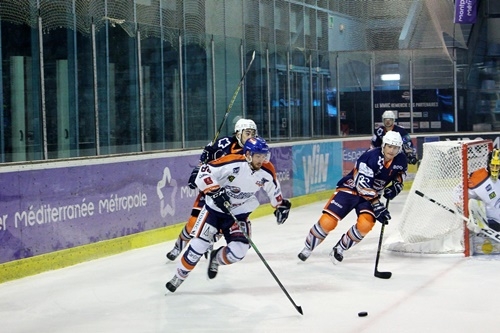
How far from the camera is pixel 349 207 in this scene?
740 centimetres

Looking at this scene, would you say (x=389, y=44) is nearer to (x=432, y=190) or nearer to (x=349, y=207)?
(x=432, y=190)

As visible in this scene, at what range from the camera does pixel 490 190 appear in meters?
7.74

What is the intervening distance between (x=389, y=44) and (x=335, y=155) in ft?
14.4

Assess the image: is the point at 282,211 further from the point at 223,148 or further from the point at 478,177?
the point at 478,177

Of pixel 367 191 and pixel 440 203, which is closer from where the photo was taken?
→ pixel 367 191

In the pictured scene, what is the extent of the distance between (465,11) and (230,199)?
1245 centimetres

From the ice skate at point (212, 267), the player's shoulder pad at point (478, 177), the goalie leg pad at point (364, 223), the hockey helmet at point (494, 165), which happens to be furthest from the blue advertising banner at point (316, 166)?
the ice skate at point (212, 267)

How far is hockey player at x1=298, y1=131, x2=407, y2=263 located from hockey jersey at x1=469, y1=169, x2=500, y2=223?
0.86 metres

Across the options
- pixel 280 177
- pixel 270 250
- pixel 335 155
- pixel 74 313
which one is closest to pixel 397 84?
pixel 335 155

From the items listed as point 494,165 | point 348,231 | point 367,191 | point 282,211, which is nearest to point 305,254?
point 348,231

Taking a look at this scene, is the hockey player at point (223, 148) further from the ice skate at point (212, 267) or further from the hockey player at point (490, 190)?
the hockey player at point (490, 190)

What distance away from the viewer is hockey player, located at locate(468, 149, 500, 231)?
7.68 meters

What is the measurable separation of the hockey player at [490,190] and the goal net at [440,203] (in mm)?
112

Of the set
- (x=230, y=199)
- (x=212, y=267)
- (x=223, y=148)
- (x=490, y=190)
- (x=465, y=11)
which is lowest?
(x=212, y=267)
